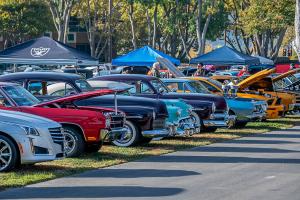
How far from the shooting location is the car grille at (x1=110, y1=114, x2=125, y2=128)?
15804mm

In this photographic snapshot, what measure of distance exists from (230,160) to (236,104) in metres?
8.01

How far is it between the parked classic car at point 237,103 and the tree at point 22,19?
47.5 metres

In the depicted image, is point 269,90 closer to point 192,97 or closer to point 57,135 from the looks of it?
point 192,97

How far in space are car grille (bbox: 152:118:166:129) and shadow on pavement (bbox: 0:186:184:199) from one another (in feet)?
18.5

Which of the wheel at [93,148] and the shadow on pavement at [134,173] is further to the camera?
the wheel at [93,148]

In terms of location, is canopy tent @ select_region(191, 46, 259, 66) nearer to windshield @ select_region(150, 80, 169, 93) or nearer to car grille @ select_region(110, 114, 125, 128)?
windshield @ select_region(150, 80, 169, 93)

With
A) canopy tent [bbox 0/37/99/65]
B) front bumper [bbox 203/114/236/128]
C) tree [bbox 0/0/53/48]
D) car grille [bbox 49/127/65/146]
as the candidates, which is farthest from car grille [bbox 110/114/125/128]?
tree [bbox 0/0/53/48]

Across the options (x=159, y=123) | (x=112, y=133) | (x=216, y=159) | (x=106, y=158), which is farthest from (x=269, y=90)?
(x=106, y=158)

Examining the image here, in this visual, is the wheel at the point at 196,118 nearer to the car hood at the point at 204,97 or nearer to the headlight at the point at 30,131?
the car hood at the point at 204,97

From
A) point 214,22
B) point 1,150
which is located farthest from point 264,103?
point 214,22

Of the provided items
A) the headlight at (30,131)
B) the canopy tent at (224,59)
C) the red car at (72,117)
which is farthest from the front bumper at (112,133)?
the canopy tent at (224,59)

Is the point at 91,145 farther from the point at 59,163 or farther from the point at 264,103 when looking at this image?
the point at 264,103

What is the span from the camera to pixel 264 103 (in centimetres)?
2395

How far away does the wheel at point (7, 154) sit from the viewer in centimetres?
1290
